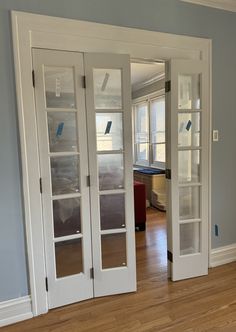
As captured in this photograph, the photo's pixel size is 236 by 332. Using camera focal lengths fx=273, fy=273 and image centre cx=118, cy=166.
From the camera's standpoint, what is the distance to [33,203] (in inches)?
85.9

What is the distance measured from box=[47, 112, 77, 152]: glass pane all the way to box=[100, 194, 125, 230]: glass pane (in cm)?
55

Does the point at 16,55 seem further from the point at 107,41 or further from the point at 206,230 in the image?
the point at 206,230

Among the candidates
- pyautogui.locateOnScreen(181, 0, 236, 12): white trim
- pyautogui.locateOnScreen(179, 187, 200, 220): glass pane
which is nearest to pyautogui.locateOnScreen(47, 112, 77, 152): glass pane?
pyautogui.locateOnScreen(179, 187, 200, 220): glass pane

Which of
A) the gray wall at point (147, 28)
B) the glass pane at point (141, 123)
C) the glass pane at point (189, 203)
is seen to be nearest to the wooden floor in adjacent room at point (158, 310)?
the gray wall at point (147, 28)

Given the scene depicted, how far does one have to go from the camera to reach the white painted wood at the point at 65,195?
215 centimetres

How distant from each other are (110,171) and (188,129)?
92 cm

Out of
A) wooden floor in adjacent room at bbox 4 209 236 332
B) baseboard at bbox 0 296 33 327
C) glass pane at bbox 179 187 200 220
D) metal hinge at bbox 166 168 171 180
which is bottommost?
wooden floor in adjacent room at bbox 4 209 236 332

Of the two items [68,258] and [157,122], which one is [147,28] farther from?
[157,122]

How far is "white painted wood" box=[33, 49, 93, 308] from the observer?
2.15m

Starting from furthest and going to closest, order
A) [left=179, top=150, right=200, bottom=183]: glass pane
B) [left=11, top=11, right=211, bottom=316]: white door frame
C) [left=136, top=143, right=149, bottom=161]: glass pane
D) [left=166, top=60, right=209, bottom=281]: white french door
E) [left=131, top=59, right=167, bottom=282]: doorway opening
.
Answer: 1. [left=136, top=143, right=149, bottom=161]: glass pane
2. [left=131, top=59, right=167, bottom=282]: doorway opening
3. [left=179, top=150, right=200, bottom=183]: glass pane
4. [left=166, top=60, right=209, bottom=281]: white french door
5. [left=11, top=11, right=211, bottom=316]: white door frame

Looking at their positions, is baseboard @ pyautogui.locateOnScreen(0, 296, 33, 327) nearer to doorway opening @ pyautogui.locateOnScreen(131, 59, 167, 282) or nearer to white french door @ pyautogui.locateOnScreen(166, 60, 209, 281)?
doorway opening @ pyautogui.locateOnScreen(131, 59, 167, 282)

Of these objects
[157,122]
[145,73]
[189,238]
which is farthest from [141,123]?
[189,238]

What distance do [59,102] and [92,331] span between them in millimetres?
1797

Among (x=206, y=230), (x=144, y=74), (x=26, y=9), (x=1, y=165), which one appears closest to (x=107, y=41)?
(x=26, y=9)
